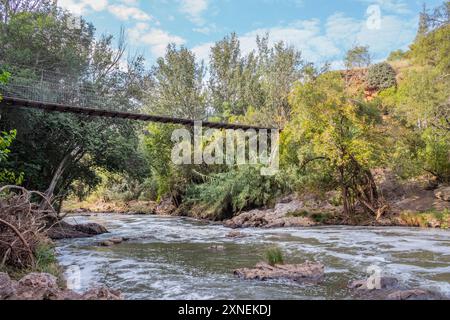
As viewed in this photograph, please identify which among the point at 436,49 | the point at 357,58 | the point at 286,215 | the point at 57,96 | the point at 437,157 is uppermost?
the point at 357,58

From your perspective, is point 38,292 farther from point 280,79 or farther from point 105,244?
point 280,79

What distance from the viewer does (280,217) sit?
16.6 metres

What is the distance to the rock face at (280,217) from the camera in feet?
51.7

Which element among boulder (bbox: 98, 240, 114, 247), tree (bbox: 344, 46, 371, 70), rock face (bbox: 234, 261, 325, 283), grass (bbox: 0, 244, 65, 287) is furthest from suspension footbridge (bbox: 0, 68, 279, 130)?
tree (bbox: 344, 46, 371, 70)

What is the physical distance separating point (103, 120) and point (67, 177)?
9.78ft

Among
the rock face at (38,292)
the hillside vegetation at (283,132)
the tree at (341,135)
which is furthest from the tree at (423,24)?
the rock face at (38,292)

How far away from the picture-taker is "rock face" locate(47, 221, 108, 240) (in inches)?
496

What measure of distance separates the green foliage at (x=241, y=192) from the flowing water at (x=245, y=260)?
5.70 meters

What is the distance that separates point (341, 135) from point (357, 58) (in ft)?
93.3

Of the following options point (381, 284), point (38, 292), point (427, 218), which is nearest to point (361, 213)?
point (427, 218)

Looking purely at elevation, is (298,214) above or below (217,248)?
above

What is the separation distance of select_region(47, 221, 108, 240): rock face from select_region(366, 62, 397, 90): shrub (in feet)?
95.8
